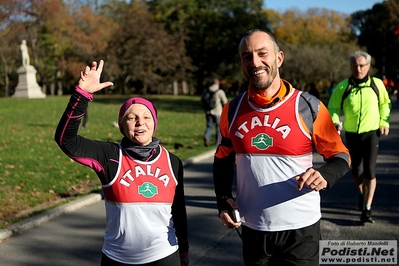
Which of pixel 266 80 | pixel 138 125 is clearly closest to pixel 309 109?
pixel 266 80

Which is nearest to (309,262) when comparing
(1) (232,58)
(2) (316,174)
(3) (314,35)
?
(2) (316,174)

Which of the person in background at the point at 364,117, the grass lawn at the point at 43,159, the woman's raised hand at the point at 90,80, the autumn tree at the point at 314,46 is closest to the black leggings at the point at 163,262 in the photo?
the woman's raised hand at the point at 90,80

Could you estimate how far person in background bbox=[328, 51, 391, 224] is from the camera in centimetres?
580

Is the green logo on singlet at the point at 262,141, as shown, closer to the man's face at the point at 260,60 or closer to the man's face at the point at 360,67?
the man's face at the point at 260,60

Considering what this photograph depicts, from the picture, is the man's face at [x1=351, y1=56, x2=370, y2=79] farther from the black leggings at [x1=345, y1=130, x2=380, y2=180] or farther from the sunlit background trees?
the sunlit background trees

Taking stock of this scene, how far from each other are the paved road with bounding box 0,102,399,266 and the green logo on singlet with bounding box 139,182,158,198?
2.20 meters

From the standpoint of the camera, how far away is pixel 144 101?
3018 mm

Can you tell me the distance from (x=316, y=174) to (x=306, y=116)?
36cm

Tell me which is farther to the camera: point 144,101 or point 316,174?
point 144,101

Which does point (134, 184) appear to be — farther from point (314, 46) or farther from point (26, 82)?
point (314, 46)

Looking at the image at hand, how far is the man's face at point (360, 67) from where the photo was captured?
5.63 m

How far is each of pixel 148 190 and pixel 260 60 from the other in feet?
3.27

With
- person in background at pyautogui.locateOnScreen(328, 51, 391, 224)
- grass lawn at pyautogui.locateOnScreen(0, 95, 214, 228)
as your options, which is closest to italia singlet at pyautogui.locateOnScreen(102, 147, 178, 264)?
person in background at pyautogui.locateOnScreen(328, 51, 391, 224)

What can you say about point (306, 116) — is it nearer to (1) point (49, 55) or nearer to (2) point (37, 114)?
(2) point (37, 114)
